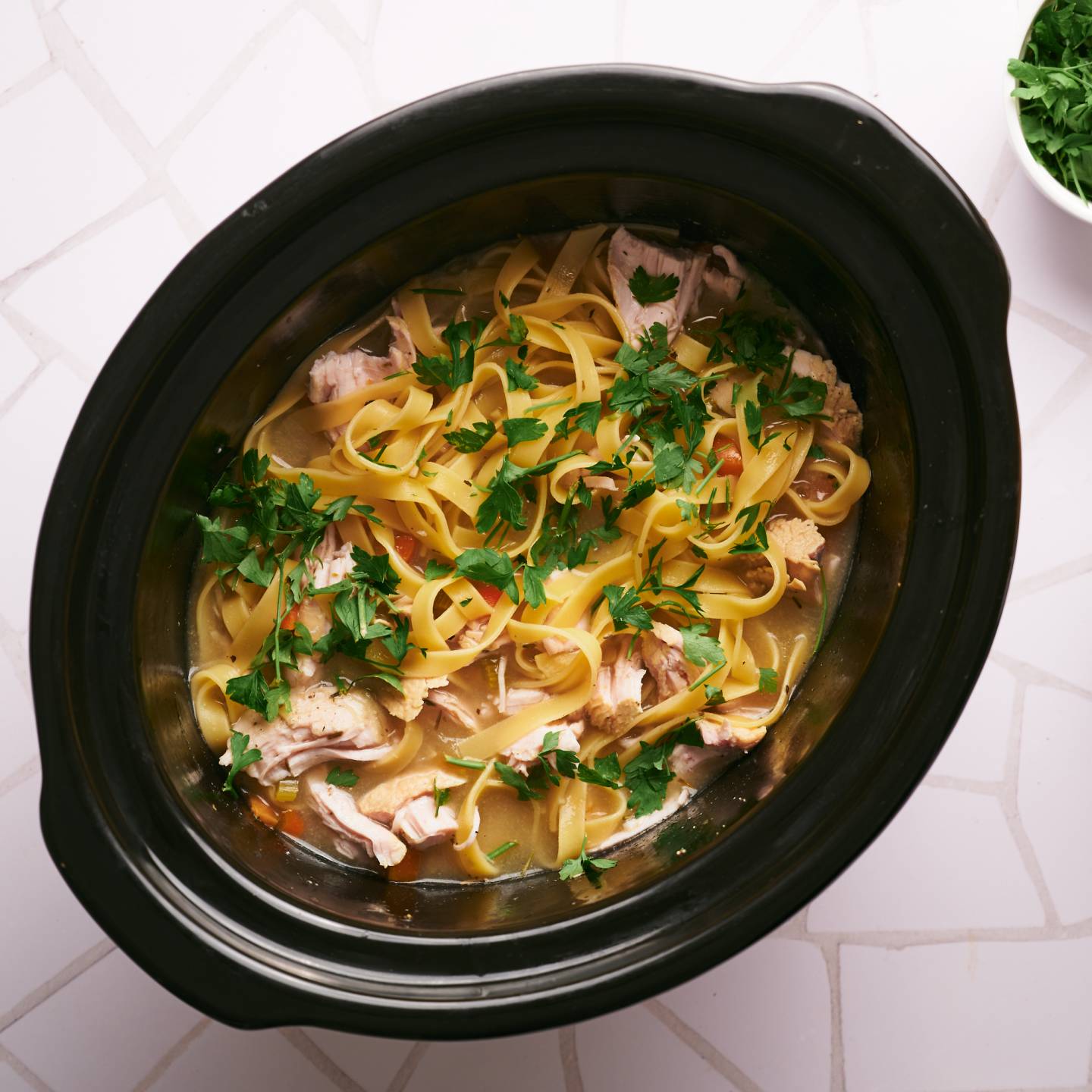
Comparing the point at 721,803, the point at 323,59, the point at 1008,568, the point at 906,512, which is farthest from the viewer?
the point at 323,59

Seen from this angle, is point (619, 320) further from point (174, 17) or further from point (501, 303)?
point (174, 17)

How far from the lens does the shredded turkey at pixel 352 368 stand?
97.2 inches

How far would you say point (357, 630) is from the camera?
7.91 feet

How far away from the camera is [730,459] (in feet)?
8.23

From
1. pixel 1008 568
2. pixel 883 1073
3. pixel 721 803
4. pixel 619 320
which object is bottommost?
pixel 883 1073

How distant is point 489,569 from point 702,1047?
1421 mm

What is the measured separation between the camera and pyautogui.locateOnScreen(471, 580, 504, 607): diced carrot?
2535mm

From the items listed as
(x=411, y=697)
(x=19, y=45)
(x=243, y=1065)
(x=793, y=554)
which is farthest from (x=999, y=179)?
(x=243, y=1065)

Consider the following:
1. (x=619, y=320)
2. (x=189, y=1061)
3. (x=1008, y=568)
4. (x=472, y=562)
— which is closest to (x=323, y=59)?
(x=619, y=320)

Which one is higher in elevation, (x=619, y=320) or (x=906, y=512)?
(x=619, y=320)

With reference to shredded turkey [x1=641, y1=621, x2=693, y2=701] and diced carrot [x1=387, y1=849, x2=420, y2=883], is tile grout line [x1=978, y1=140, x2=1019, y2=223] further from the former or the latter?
diced carrot [x1=387, y1=849, x2=420, y2=883]

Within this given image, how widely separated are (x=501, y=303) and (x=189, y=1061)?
7.05 feet

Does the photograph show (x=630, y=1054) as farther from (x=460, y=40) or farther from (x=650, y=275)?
(x=460, y=40)

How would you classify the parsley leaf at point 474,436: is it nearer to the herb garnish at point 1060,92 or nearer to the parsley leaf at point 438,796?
the parsley leaf at point 438,796
